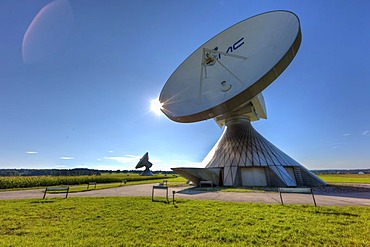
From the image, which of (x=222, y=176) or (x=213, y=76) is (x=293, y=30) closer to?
(x=213, y=76)

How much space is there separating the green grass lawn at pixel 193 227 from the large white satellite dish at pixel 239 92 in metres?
8.31

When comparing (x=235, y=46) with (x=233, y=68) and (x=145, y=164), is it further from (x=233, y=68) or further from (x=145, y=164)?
(x=145, y=164)

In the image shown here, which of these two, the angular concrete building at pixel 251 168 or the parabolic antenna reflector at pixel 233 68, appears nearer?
the parabolic antenna reflector at pixel 233 68

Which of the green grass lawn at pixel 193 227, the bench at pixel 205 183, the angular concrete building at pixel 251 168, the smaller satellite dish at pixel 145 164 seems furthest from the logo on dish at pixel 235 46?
the smaller satellite dish at pixel 145 164

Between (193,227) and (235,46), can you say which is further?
(235,46)

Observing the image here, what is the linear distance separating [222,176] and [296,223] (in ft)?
51.0

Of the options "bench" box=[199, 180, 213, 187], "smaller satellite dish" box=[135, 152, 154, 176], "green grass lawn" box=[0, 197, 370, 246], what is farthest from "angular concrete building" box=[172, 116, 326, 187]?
"smaller satellite dish" box=[135, 152, 154, 176]

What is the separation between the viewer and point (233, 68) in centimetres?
1642

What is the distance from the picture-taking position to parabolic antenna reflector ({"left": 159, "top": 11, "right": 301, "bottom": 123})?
40.4 feet

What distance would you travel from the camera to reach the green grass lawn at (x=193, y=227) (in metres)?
4.72

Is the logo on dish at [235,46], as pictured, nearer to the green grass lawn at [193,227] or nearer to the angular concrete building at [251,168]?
the angular concrete building at [251,168]

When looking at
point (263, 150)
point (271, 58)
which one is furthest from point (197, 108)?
point (263, 150)

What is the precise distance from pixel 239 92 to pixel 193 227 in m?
9.90

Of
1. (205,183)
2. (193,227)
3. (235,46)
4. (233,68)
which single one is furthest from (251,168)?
(193,227)
